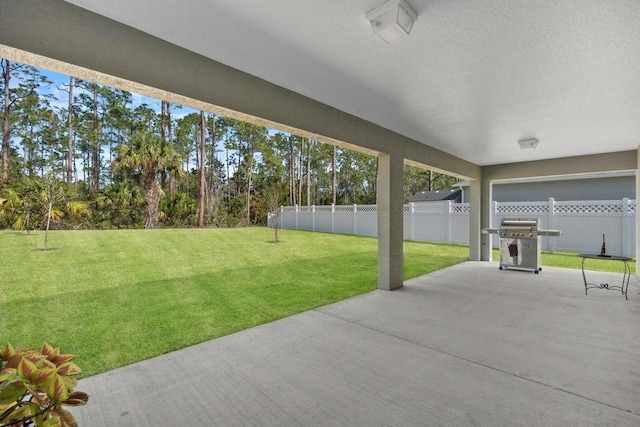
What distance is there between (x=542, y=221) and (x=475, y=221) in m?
3.84

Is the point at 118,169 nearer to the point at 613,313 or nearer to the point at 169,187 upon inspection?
the point at 169,187

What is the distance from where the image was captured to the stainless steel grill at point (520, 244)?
6.36 m

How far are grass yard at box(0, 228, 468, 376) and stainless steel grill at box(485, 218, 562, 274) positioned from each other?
133cm

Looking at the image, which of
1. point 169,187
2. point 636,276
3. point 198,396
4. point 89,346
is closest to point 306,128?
point 198,396

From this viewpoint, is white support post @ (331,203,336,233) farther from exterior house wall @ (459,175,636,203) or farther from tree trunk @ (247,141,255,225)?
exterior house wall @ (459,175,636,203)

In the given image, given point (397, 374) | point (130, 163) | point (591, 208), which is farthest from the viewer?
point (130, 163)

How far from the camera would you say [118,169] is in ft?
40.6

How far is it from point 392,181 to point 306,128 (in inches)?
81.8

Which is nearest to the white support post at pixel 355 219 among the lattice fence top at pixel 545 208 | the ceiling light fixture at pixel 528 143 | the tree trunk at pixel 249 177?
the lattice fence top at pixel 545 208

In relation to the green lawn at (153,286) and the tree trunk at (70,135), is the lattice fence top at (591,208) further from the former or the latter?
the tree trunk at (70,135)

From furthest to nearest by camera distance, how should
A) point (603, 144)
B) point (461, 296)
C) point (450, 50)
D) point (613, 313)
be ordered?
point (603, 144) < point (461, 296) < point (613, 313) < point (450, 50)

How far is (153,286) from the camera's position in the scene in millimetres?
5426

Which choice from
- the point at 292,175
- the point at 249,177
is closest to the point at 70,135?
the point at 249,177

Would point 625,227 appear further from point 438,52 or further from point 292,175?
point 292,175
